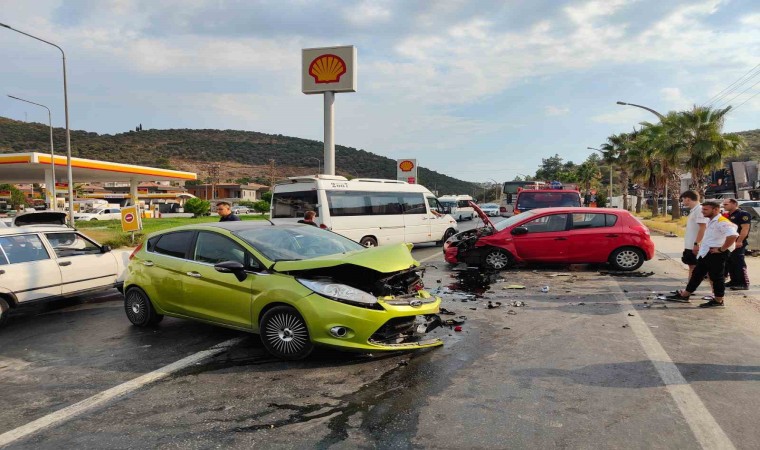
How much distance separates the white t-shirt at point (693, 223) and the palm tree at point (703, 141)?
24.9m

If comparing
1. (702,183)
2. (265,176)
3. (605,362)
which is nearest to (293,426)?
(605,362)

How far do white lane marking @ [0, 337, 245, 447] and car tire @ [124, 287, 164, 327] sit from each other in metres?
1.44

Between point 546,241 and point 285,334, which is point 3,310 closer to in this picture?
point 285,334

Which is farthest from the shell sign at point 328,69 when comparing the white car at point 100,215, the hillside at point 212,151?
the hillside at point 212,151

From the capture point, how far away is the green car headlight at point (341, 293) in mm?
5074

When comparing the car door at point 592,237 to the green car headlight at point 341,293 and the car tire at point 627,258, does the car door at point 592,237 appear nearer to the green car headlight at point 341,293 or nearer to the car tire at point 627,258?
the car tire at point 627,258

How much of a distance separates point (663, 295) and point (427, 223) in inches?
369

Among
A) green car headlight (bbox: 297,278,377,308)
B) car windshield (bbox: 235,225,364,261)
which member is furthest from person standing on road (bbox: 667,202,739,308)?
green car headlight (bbox: 297,278,377,308)

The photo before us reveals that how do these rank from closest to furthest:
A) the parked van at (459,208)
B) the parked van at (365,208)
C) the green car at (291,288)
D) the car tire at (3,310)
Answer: the green car at (291,288), the car tire at (3,310), the parked van at (365,208), the parked van at (459,208)

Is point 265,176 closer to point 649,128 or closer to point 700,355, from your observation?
point 649,128

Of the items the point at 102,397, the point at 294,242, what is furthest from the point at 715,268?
the point at 102,397

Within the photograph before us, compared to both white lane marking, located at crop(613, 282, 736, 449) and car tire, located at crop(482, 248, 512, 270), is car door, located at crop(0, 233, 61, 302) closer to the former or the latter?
white lane marking, located at crop(613, 282, 736, 449)

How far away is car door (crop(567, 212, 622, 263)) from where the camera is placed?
452 inches

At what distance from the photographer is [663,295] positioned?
342 inches
